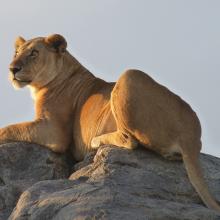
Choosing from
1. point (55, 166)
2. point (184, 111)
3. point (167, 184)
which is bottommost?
point (55, 166)

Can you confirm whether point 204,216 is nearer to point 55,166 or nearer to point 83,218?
point 83,218

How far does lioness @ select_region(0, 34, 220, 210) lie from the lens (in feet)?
35.2

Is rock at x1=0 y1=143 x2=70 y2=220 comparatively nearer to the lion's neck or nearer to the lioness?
the lioness

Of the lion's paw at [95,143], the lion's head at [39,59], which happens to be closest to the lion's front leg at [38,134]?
the lion's paw at [95,143]

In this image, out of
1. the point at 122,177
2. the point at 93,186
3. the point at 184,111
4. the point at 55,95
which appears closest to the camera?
the point at 93,186

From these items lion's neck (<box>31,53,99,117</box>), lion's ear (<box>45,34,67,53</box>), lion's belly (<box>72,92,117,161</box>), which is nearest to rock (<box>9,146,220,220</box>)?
lion's belly (<box>72,92,117,161</box>)

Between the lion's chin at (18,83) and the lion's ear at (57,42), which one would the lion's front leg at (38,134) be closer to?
the lion's chin at (18,83)

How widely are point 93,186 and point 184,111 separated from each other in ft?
6.51

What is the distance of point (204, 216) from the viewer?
8.92m

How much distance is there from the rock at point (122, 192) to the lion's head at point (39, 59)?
2.24m

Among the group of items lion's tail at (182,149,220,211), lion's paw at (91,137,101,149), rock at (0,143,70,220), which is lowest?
rock at (0,143,70,220)

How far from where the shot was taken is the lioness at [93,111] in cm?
1072

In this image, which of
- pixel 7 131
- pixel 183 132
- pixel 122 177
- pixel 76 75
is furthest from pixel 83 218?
pixel 76 75

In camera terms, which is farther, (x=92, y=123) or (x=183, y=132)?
(x=92, y=123)
